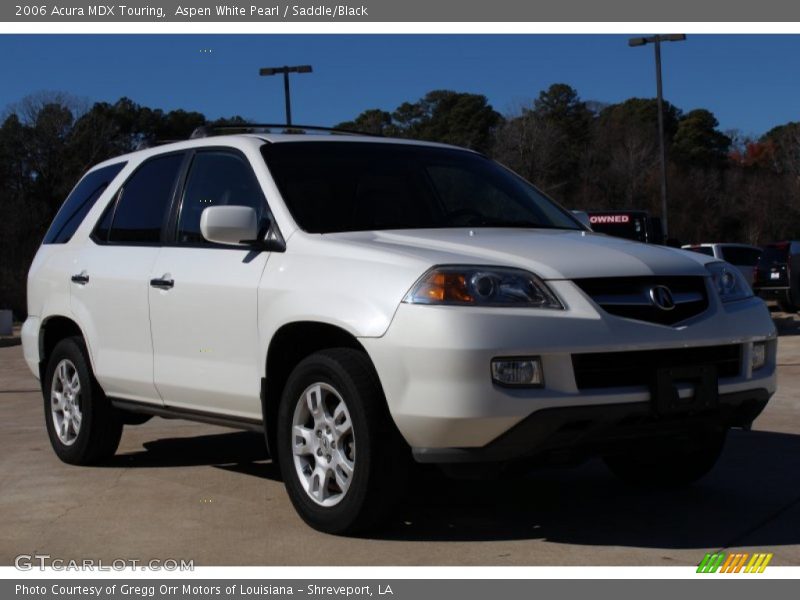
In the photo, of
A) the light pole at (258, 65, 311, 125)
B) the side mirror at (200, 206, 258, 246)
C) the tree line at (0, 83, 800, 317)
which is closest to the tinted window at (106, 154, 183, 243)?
the side mirror at (200, 206, 258, 246)

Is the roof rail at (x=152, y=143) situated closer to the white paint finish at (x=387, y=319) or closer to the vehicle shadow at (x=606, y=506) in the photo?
the white paint finish at (x=387, y=319)

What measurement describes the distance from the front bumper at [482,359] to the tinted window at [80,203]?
3.19 metres

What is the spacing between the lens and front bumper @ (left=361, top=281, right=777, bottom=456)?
4.67 m

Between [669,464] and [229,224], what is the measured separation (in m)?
2.64

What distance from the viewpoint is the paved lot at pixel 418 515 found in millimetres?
4980

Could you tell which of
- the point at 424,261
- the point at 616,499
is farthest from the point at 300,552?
the point at 616,499

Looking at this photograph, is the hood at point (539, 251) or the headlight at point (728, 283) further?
the headlight at point (728, 283)

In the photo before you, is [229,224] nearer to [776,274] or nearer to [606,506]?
[606,506]

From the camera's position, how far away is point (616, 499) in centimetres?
611

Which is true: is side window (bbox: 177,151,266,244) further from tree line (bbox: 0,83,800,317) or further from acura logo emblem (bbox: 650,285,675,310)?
tree line (bbox: 0,83,800,317)

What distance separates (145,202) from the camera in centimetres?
690
